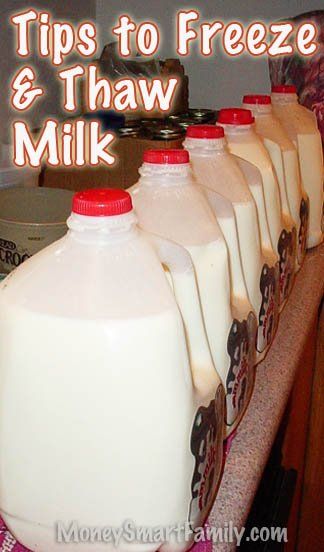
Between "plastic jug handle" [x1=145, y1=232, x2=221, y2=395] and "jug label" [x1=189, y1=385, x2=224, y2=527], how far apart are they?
0.07 ft

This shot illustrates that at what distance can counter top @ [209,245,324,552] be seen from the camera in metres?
0.65

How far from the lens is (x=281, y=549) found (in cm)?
112

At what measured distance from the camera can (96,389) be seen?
47 cm

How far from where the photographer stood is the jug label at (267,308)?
0.85m

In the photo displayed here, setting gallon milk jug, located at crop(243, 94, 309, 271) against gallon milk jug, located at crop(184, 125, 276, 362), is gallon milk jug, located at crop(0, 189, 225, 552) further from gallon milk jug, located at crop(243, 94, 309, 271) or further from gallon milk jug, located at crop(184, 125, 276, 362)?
gallon milk jug, located at crop(243, 94, 309, 271)

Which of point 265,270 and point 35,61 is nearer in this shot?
point 265,270

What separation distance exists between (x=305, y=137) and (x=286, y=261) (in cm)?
30

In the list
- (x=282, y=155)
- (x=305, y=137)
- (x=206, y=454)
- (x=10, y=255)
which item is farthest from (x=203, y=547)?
(x=305, y=137)

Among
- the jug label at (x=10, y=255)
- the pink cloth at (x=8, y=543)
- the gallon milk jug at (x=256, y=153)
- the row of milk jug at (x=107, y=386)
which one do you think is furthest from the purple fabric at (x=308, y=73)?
the pink cloth at (x=8, y=543)

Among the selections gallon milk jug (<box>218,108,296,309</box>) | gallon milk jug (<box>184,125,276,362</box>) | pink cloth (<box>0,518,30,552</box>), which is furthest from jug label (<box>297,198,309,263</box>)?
pink cloth (<box>0,518,30,552</box>)

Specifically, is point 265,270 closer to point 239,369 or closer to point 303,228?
point 239,369

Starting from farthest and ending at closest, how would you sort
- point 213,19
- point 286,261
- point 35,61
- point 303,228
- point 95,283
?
point 213,19, point 35,61, point 303,228, point 286,261, point 95,283

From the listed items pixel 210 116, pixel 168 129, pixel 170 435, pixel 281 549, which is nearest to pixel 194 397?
pixel 170 435

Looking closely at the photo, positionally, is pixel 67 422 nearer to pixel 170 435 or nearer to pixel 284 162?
pixel 170 435
